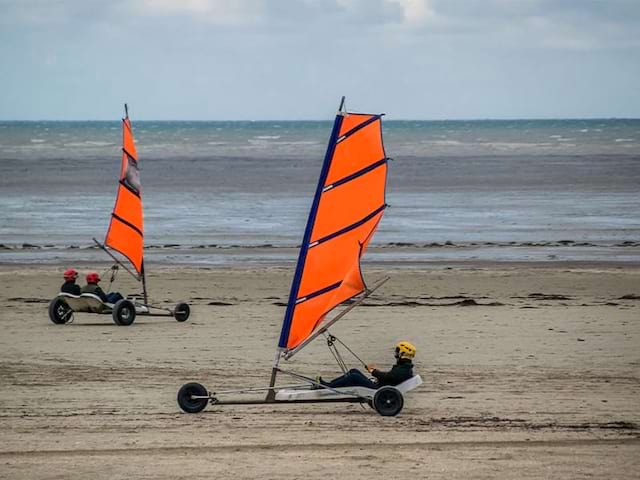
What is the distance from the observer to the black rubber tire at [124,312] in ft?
48.8

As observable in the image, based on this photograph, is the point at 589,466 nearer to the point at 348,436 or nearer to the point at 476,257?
the point at 348,436

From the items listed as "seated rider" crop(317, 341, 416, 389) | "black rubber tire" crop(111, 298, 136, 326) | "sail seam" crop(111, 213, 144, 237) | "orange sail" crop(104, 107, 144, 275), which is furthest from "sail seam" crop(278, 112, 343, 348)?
"sail seam" crop(111, 213, 144, 237)

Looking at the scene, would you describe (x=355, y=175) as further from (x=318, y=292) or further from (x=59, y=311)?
(x=59, y=311)

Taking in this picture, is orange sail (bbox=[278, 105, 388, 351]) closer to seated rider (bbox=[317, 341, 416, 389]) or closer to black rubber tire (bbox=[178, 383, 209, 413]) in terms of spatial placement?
seated rider (bbox=[317, 341, 416, 389])

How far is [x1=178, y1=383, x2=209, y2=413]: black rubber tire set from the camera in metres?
10.1

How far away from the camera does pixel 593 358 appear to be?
12531 mm

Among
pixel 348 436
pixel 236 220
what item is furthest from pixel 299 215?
pixel 348 436

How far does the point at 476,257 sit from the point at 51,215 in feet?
45.8

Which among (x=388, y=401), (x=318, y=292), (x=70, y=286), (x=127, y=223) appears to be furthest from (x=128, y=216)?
(x=388, y=401)

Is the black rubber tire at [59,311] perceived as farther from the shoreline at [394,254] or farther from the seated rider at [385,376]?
the shoreline at [394,254]

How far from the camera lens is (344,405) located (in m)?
10.5

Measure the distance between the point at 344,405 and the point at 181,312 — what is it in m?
5.22

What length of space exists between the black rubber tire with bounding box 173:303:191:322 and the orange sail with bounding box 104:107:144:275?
1274 millimetres

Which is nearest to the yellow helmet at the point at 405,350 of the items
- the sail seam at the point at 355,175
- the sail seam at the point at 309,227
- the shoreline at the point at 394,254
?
the sail seam at the point at 309,227
